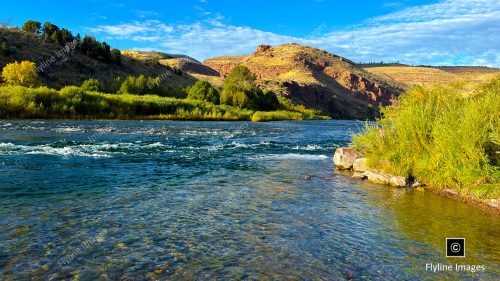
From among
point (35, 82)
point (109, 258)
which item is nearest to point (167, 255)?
point (109, 258)

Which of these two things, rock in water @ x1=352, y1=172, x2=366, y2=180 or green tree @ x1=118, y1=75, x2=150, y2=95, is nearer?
rock in water @ x1=352, y1=172, x2=366, y2=180

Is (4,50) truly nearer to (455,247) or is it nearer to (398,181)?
(398,181)

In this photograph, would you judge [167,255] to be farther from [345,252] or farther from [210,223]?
[345,252]

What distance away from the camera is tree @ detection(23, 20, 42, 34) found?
315 ft

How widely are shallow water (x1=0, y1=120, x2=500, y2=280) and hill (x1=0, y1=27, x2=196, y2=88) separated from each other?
209ft

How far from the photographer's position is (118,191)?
518 inches

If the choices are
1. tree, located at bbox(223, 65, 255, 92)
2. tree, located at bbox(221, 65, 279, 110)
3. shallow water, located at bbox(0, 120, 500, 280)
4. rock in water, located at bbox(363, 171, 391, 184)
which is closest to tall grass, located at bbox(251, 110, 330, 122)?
tree, located at bbox(221, 65, 279, 110)

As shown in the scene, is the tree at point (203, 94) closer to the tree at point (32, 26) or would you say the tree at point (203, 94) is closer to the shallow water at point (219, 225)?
the tree at point (32, 26)

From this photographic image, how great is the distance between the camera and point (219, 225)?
9.94 meters

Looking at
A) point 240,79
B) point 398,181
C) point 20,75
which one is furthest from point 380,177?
point 240,79

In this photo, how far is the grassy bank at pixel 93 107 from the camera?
4734 cm

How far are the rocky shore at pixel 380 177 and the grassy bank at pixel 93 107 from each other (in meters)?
41.4

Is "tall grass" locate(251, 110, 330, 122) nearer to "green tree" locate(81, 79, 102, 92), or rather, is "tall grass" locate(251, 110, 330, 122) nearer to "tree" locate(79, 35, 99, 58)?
"green tree" locate(81, 79, 102, 92)

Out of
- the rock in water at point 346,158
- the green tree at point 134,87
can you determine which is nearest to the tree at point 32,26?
the green tree at point 134,87
